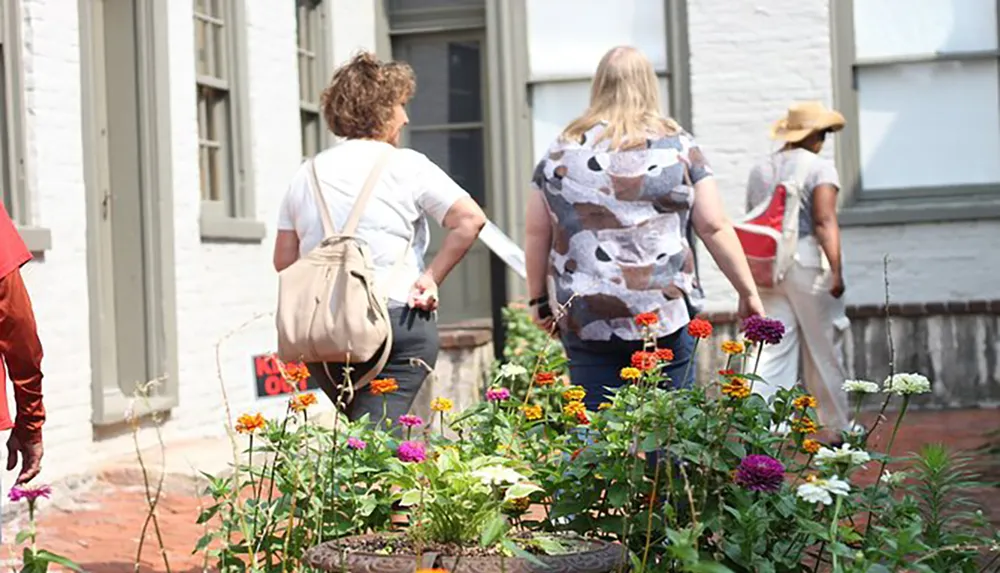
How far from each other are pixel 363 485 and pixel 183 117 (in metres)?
6.24

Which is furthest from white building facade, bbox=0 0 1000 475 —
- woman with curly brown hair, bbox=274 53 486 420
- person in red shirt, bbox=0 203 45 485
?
person in red shirt, bbox=0 203 45 485

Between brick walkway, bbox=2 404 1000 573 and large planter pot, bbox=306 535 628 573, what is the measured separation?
2.69m

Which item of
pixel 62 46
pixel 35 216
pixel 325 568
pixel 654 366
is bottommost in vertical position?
pixel 325 568

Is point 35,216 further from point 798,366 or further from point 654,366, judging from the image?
point 654,366

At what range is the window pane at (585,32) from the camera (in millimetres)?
13922

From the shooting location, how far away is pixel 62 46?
899cm

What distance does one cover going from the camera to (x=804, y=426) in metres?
4.32

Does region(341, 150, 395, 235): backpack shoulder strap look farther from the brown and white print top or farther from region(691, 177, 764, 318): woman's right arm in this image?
region(691, 177, 764, 318): woman's right arm

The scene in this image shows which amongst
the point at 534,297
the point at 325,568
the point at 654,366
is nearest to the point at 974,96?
the point at 534,297

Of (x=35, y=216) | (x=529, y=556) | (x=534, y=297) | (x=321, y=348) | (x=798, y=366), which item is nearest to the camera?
(x=529, y=556)

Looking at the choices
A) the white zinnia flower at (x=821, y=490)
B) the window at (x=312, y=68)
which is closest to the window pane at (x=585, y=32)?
the window at (x=312, y=68)

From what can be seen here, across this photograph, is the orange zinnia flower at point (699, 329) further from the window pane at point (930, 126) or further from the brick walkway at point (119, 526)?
the window pane at point (930, 126)

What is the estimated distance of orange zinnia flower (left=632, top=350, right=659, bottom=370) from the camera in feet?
14.3

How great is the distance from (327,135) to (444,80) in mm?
1555
